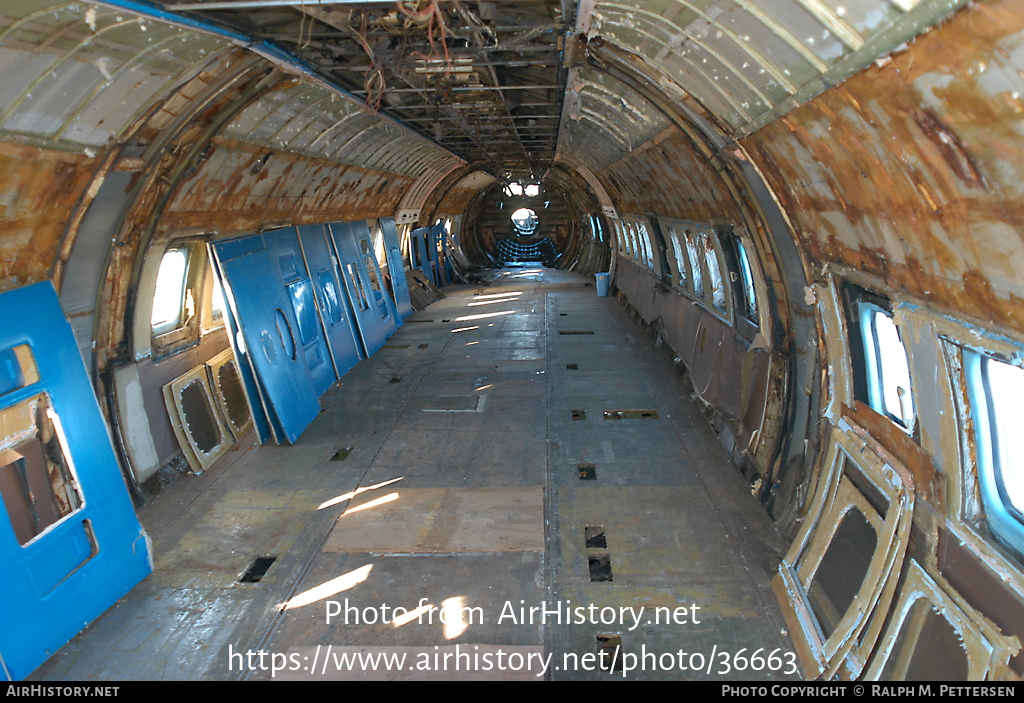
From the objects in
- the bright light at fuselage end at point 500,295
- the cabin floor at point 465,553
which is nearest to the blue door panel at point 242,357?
the cabin floor at point 465,553

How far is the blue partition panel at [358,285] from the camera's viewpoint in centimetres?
1248

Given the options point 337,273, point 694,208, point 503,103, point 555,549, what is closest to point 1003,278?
point 555,549

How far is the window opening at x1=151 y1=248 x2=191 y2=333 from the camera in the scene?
802 cm

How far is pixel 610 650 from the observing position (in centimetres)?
450

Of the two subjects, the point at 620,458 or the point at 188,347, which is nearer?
the point at 620,458

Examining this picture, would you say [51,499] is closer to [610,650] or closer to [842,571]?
[610,650]

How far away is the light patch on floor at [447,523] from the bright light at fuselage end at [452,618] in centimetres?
74

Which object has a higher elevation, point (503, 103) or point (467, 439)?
point (503, 103)

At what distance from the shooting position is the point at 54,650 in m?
4.64

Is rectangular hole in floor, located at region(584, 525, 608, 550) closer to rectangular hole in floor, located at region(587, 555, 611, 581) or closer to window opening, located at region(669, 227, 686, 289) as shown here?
rectangular hole in floor, located at region(587, 555, 611, 581)

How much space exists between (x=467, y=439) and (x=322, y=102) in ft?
15.2

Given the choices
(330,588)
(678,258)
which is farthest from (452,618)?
(678,258)

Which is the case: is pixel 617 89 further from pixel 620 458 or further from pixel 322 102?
pixel 620 458

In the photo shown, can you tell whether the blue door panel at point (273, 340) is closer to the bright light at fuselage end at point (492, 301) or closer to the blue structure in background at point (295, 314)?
the blue structure in background at point (295, 314)
